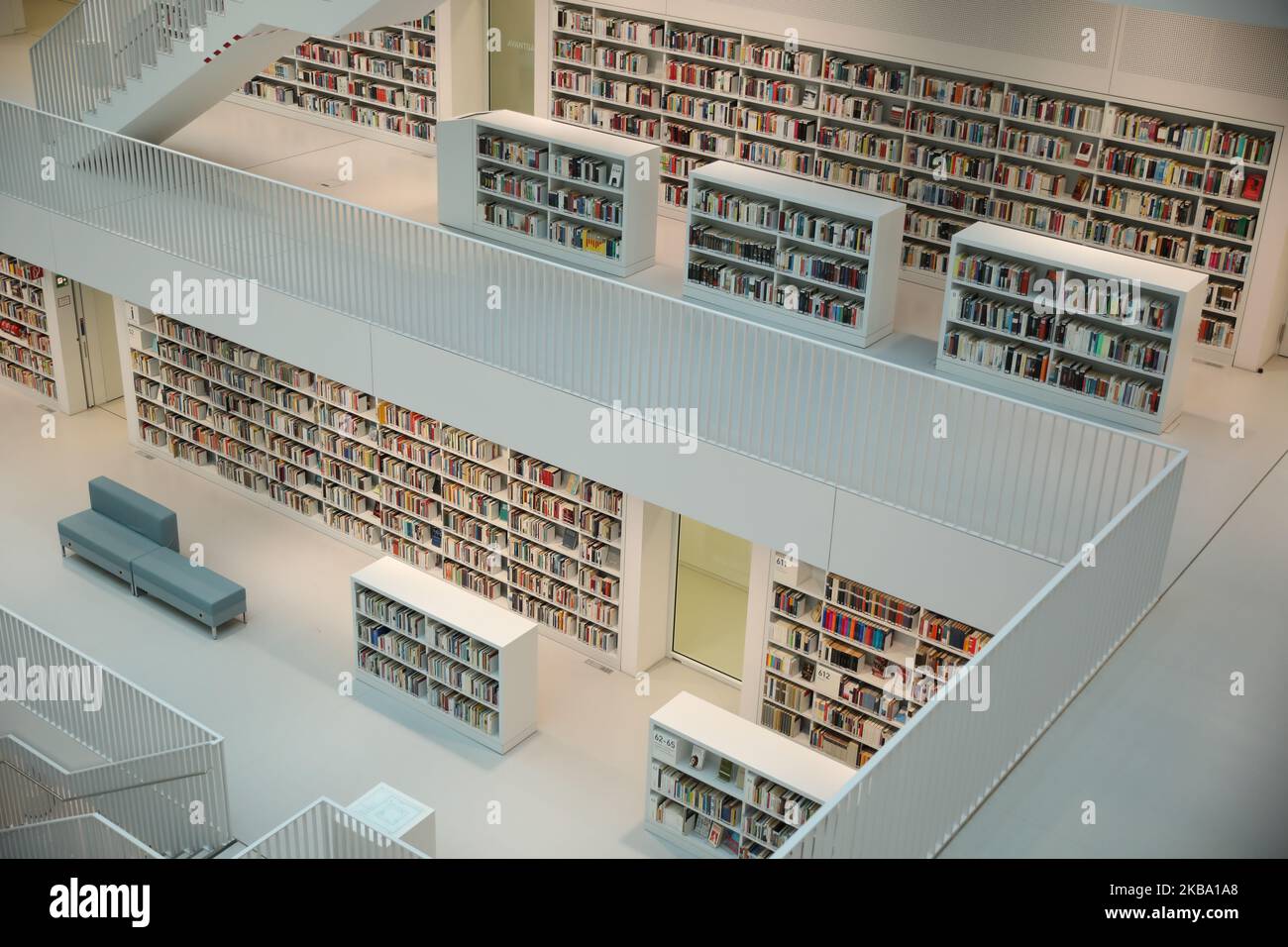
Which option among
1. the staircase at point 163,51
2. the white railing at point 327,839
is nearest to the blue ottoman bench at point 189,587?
the staircase at point 163,51

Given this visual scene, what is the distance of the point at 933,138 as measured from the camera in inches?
456

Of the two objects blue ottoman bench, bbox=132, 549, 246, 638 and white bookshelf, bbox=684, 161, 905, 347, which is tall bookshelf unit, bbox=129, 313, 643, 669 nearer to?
blue ottoman bench, bbox=132, 549, 246, 638

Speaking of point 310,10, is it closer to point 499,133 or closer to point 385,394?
point 499,133

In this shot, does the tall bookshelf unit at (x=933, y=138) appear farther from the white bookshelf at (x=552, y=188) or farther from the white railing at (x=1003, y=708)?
the white railing at (x=1003, y=708)

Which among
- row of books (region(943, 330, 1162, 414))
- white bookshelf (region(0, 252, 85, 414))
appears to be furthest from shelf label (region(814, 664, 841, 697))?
white bookshelf (region(0, 252, 85, 414))

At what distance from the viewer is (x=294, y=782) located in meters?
10.5

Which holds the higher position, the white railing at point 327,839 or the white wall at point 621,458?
the white wall at point 621,458

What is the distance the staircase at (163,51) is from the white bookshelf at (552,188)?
126cm

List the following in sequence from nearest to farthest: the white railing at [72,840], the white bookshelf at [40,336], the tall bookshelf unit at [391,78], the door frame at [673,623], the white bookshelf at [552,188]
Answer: the white railing at [72,840], the white bookshelf at [552,188], the door frame at [673,623], the tall bookshelf unit at [391,78], the white bookshelf at [40,336]

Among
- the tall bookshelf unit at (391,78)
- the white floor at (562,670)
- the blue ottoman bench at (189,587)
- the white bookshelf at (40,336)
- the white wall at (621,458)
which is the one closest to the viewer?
the white floor at (562,670)

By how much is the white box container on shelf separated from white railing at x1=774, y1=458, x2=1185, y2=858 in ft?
13.3

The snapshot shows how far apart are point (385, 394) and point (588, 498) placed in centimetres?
197

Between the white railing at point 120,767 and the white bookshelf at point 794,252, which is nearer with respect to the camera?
the white railing at point 120,767

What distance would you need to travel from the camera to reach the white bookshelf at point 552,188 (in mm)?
11562
